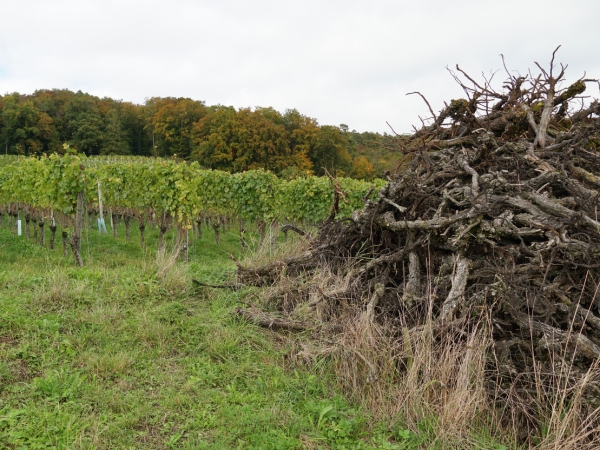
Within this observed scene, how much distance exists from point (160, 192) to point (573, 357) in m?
10.8

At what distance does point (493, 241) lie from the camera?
3785 millimetres

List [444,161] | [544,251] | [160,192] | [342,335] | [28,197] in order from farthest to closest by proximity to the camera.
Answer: [28,197] < [160,192] < [444,161] < [342,335] < [544,251]

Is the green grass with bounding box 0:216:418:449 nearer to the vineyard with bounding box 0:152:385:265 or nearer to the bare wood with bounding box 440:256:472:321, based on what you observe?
the bare wood with bounding box 440:256:472:321

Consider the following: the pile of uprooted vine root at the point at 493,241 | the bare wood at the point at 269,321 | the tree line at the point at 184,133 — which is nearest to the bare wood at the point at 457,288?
the pile of uprooted vine root at the point at 493,241

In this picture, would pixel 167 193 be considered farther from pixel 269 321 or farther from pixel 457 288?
pixel 457 288

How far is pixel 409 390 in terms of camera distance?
3.17 m

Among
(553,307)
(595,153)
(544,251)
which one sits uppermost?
(595,153)

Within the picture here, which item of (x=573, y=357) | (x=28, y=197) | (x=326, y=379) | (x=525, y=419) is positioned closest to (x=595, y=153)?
(x=573, y=357)

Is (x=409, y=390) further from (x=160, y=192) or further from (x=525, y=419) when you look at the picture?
(x=160, y=192)

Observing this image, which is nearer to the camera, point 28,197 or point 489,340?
point 489,340

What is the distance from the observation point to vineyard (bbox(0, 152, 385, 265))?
35.9 feet

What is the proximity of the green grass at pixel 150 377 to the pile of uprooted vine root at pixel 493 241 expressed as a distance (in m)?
0.74

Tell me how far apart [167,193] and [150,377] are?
Answer: 873 cm

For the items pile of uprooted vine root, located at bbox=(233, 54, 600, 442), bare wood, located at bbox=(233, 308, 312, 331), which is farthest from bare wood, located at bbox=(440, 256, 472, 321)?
bare wood, located at bbox=(233, 308, 312, 331)
